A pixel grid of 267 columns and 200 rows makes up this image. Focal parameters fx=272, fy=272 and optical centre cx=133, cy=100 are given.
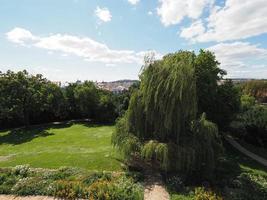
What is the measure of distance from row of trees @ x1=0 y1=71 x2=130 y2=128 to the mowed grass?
393cm

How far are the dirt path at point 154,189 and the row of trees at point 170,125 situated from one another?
87 centimetres

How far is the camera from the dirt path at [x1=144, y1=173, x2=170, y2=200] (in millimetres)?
12477

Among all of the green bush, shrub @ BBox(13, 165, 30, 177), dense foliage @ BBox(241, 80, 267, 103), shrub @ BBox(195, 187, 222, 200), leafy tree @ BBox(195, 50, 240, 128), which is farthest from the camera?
dense foliage @ BBox(241, 80, 267, 103)

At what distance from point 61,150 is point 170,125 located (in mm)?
10751

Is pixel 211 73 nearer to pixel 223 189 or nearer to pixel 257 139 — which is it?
pixel 257 139

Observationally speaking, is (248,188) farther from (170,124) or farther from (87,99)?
(87,99)

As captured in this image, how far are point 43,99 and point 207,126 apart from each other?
95.1 feet

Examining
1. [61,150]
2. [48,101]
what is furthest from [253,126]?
[48,101]

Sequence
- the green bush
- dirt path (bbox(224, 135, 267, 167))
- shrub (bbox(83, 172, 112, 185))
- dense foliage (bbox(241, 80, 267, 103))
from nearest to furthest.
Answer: the green bush < shrub (bbox(83, 172, 112, 185)) < dirt path (bbox(224, 135, 267, 167)) < dense foliage (bbox(241, 80, 267, 103))

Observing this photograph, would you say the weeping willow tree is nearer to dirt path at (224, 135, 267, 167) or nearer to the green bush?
the green bush

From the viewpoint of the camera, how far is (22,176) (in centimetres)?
1495

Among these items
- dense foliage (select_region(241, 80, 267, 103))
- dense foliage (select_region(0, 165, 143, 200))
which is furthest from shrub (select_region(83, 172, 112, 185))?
dense foliage (select_region(241, 80, 267, 103))

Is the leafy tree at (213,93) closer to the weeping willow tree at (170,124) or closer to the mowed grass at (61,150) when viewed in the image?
the weeping willow tree at (170,124)

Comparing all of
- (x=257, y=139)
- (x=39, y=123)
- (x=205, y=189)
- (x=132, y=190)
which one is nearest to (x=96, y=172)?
(x=132, y=190)
